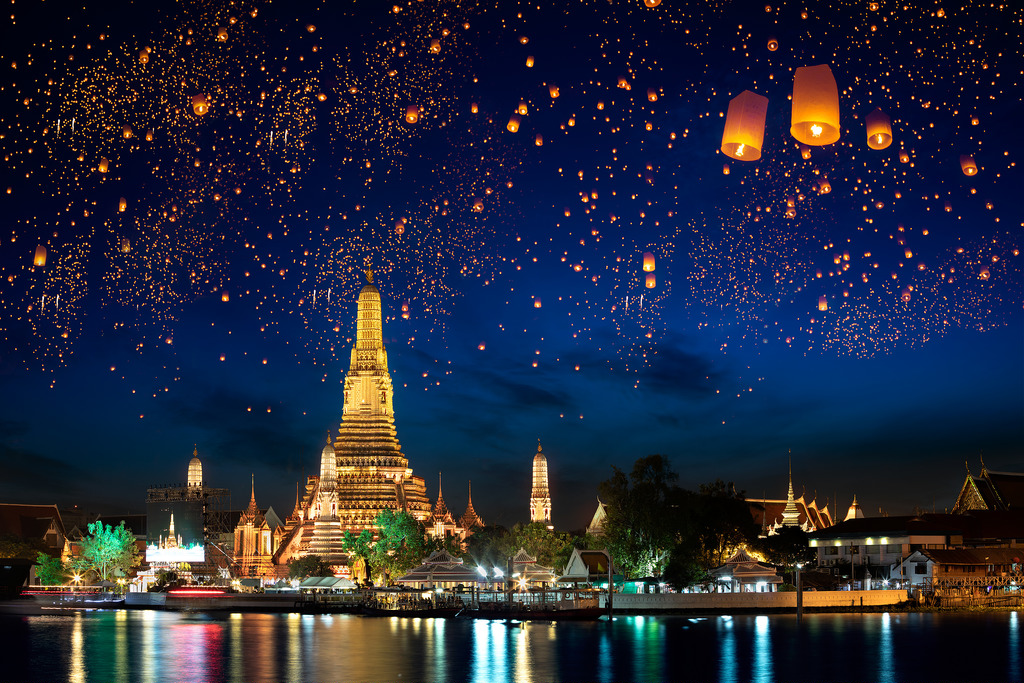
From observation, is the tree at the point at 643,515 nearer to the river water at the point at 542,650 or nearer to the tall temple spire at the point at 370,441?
the river water at the point at 542,650

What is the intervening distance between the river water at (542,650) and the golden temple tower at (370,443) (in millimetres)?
39874

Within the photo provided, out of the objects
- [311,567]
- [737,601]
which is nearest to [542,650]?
[737,601]

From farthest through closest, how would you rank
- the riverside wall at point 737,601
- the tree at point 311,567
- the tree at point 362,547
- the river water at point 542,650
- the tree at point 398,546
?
the tree at point 311,567, the tree at point 362,547, the tree at point 398,546, the riverside wall at point 737,601, the river water at point 542,650

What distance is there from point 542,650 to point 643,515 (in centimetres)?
1910

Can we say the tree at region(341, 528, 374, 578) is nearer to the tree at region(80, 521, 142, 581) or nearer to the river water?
the river water

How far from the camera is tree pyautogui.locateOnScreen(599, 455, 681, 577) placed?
68.6m

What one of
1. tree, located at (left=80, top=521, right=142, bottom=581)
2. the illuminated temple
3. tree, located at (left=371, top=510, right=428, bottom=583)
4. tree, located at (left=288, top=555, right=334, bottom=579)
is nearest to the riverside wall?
tree, located at (left=371, top=510, right=428, bottom=583)

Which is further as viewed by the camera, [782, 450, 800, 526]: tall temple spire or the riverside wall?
[782, 450, 800, 526]: tall temple spire

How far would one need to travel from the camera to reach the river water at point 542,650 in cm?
4372

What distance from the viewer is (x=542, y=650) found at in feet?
167

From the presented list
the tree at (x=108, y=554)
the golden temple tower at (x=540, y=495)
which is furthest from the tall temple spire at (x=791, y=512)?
the tree at (x=108, y=554)

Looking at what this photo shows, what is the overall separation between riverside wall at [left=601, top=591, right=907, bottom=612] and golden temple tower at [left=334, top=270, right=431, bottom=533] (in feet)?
147

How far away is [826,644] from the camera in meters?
51.6

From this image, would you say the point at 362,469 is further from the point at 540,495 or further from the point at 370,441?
the point at 540,495
